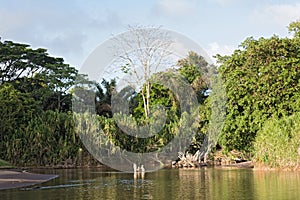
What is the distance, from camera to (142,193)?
15.8 m

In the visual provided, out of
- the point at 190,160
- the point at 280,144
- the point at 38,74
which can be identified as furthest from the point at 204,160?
the point at 38,74

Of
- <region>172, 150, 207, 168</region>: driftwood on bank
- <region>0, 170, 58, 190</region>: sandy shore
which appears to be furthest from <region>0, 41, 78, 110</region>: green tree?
<region>0, 170, 58, 190</region>: sandy shore

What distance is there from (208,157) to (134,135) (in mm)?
5548

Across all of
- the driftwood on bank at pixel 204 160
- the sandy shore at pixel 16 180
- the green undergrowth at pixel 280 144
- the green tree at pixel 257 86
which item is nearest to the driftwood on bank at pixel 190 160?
the driftwood on bank at pixel 204 160

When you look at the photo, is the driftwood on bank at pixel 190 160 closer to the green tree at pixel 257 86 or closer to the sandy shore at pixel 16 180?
the green tree at pixel 257 86

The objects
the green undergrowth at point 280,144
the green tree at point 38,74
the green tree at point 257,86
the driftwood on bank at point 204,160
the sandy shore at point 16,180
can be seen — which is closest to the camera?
the sandy shore at point 16,180

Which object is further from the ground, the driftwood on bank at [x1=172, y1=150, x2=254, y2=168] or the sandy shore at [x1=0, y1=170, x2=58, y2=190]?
the driftwood on bank at [x1=172, y1=150, x2=254, y2=168]

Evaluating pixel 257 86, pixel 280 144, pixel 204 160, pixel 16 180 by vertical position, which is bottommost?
pixel 16 180

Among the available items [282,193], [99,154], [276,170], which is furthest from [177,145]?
[282,193]

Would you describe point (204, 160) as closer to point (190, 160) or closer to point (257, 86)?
point (190, 160)

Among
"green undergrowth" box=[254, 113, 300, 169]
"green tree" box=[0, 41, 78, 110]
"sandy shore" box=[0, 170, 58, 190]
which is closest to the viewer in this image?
"sandy shore" box=[0, 170, 58, 190]

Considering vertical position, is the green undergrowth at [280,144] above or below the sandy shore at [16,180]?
above

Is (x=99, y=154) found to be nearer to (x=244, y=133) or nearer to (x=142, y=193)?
(x=244, y=133)

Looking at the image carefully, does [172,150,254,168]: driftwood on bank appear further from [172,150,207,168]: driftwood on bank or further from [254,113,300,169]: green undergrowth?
[254,113,300,169]: green undergrowth
